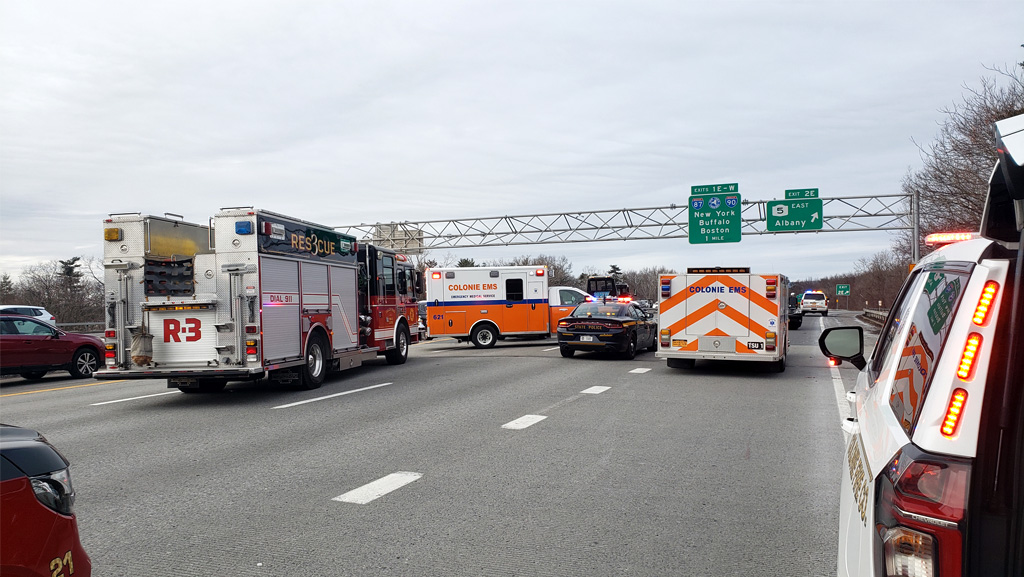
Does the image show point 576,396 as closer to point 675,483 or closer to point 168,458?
point 675,483

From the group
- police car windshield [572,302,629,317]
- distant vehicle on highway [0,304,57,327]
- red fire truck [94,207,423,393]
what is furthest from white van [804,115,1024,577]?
distant vehicle on highway [0,304,57,327]

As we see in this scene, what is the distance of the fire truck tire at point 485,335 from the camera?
24.4 metres

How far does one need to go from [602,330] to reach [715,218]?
1610cm

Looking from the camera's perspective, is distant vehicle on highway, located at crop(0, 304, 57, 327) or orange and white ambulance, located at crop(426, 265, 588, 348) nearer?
orange and white ambulance, located at crop(426, 265, 588, 348)

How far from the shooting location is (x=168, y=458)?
7301 millimetres

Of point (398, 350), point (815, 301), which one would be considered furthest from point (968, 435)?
point (815, 301)

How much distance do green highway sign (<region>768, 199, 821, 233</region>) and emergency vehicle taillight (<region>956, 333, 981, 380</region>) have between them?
31.7 meters

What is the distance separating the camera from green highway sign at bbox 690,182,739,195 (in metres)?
31.5

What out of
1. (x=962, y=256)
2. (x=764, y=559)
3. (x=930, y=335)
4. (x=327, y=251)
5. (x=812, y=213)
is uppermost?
(x=812, y=213)

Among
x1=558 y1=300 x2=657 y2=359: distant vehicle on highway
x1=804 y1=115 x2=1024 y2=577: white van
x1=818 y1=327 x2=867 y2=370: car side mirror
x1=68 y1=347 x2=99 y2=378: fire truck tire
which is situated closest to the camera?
x1=804 y1=115 x2=1024 y2=577: white van

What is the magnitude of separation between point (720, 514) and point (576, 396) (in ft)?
20.3

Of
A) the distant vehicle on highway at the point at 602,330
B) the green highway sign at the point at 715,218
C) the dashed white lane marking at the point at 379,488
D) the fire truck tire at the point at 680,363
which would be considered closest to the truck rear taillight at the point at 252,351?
the dashed white lane marking at the point at 379,488

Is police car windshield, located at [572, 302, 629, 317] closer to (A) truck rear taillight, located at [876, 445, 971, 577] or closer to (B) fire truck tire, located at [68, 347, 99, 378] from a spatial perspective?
(B) fire truck tire, located at [68, 347, 99, 378]

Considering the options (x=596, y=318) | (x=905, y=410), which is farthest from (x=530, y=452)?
(x=596, y=318)
